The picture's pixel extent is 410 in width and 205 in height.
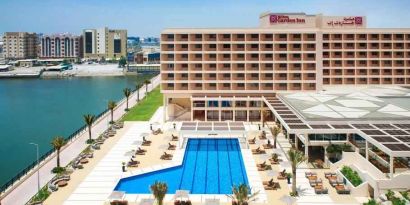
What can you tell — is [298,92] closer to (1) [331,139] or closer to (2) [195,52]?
(2) [195,52]

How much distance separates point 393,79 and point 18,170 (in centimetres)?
8628

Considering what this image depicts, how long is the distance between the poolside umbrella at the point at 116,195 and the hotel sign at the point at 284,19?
2588 inches

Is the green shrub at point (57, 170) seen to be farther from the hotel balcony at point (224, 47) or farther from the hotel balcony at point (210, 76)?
the hotel balcony at point (224, 47)

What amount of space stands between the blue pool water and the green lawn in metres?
30.3

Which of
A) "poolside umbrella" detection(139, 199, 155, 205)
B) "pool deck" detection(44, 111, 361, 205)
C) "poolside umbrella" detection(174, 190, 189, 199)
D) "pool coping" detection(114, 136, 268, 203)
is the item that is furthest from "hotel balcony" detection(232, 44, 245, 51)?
"poolside umbrella" detection(139, 199, 155, 205)

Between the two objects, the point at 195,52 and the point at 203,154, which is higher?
the point at 195,52

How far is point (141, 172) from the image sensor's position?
58.2m

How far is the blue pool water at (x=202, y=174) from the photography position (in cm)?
5272

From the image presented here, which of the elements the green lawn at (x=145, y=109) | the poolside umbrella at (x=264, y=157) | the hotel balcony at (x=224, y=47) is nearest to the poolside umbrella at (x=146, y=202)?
the poolside umbrella at (x=264, y=157)

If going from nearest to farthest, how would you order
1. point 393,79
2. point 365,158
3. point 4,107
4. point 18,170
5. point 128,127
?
point 365,158, point 18,170, point 128,127, point 393,79, point 4,107

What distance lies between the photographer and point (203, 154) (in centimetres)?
6900

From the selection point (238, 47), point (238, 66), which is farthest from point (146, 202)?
point (238, 47)

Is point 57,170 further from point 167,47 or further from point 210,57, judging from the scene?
point 210,57

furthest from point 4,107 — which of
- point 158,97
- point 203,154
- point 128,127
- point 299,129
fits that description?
point 299,129
